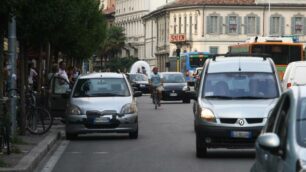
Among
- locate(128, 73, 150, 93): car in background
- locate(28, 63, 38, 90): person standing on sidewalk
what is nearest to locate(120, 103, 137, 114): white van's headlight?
locate(28, 63, 38, 90): person standing on sidewalk

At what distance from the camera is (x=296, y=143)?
845 centimetres

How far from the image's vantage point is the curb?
51.8 ft

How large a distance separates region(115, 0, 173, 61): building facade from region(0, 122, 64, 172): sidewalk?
122 meters

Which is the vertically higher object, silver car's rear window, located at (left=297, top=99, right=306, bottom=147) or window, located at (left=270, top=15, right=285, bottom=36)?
window, located at (left=270, top=15, right=285, bottom=36)

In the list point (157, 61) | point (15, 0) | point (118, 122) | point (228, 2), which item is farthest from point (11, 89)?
point (157, 61)

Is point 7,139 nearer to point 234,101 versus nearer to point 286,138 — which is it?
point 234,101

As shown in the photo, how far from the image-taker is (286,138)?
868cm

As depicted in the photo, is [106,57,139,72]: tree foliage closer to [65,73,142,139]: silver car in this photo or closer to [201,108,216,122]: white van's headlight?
[65,73,142,139]: silver car

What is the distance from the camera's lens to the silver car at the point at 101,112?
942 inches

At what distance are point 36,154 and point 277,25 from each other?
334ft

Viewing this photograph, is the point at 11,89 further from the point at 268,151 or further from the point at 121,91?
the point at 268,151

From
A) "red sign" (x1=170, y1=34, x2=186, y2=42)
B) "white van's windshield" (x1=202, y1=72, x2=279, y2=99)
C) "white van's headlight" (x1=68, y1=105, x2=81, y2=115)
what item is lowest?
"white van's headlight" (x1=68, y1=105, x2=81, y2=115)

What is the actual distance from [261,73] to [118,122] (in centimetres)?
503

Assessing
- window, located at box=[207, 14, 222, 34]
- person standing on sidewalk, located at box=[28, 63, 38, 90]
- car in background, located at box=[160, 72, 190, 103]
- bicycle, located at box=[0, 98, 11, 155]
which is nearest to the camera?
bicycle, located at box=[0, 98, 11, 155]
